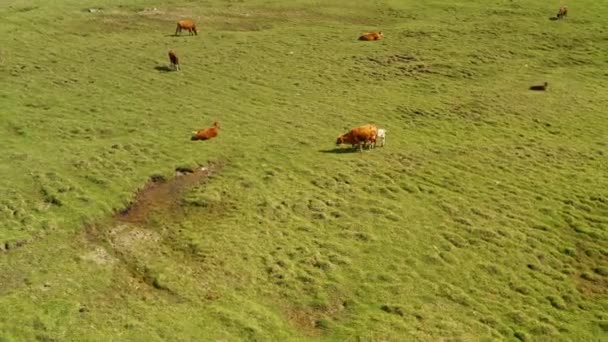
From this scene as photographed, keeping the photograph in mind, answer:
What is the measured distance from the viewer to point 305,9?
123 ft

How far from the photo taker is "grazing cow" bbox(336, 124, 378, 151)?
63.4 feet

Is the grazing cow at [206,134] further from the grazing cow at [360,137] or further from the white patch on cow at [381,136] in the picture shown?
the white patch on cow at [381,136]

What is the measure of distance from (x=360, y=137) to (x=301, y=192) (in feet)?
11.6

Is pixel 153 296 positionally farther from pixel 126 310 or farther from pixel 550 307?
pixel 550 307

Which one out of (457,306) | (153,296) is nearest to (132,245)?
(153,296)

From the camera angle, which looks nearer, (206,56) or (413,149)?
(413,149)

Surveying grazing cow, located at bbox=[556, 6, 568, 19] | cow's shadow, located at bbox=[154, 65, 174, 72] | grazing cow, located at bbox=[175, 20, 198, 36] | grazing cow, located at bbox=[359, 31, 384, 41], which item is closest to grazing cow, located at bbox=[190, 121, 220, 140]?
cow's shadow, located at bbox=[154, 65, 174, 72]

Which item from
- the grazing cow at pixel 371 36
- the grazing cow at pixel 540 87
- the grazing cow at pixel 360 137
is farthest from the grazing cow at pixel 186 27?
the grazing cow at pixel 540 87

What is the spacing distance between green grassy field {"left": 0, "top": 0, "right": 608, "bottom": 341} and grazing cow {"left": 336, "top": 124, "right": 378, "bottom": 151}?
631 millimetres

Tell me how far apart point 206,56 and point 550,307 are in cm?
1991

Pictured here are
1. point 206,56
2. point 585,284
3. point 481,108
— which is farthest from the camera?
point 206,56

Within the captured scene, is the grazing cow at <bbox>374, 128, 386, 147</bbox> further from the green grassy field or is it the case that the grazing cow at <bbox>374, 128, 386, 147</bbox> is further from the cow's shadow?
the cow's shadow

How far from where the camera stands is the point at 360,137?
19.4 meters

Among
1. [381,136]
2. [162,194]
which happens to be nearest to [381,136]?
[381,136]
